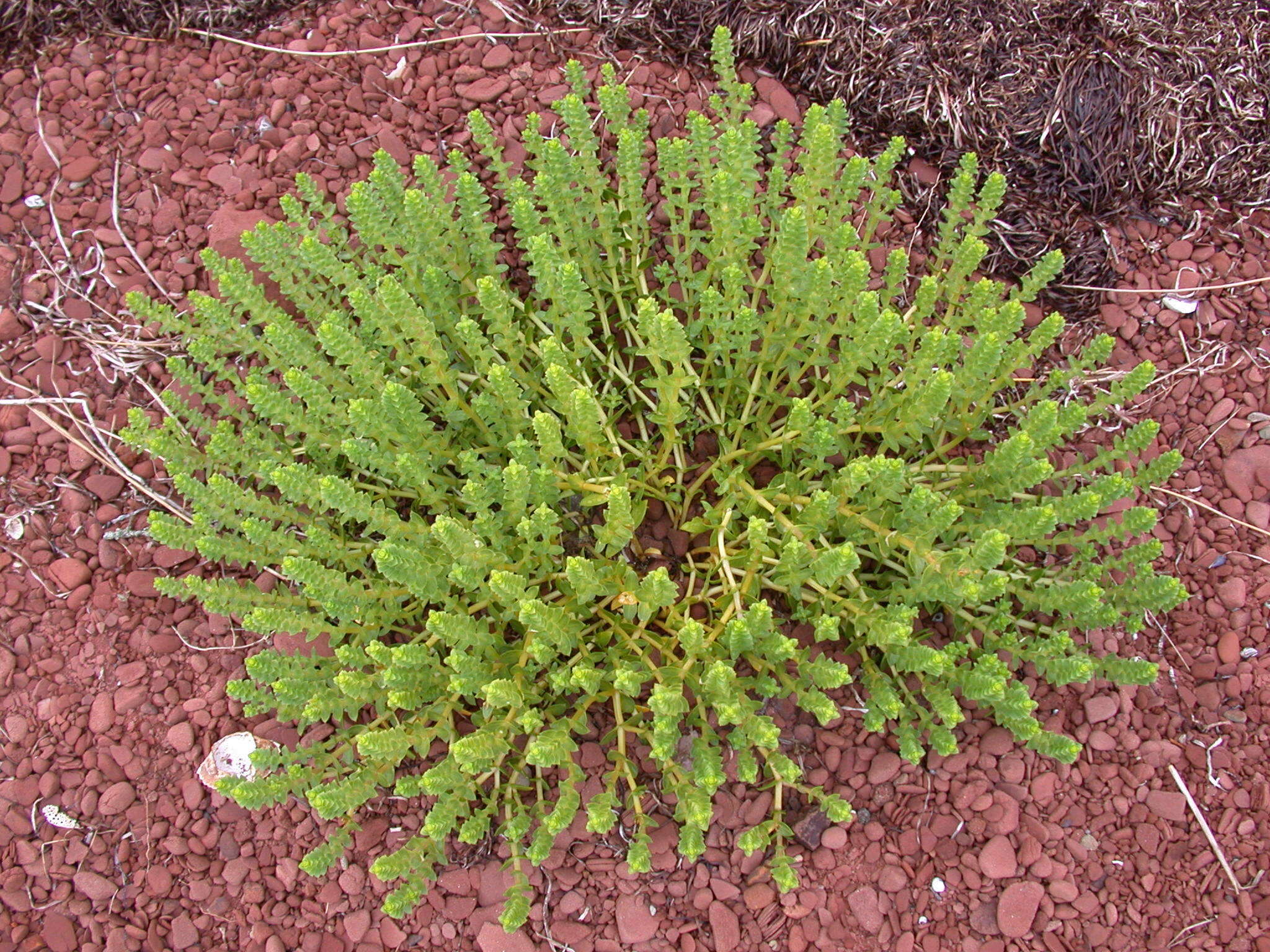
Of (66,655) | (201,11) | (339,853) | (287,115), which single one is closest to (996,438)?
(339,853)

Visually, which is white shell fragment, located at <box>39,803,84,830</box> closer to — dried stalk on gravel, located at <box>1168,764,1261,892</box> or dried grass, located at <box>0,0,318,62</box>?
dried grass, located at <box>0,0,318,62</box>

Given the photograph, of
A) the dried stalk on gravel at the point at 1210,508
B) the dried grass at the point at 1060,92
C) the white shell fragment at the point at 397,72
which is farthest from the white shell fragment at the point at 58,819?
the dried stalk on gravel at the point at 1210,508

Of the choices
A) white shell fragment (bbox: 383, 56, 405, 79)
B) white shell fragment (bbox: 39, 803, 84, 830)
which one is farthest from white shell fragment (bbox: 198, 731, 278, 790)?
white shell fragment (bbox: 383, 56, 405, 79)

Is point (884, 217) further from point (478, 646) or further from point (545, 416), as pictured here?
point (478, 646)

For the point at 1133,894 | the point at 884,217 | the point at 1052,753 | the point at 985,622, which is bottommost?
the point at 1133,894

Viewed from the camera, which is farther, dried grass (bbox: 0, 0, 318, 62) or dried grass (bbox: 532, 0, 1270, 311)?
dried grass (bbox: 0, 0, 318, 62)

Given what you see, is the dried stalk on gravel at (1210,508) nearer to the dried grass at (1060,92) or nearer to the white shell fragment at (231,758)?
the dried grass at (1060,92)
